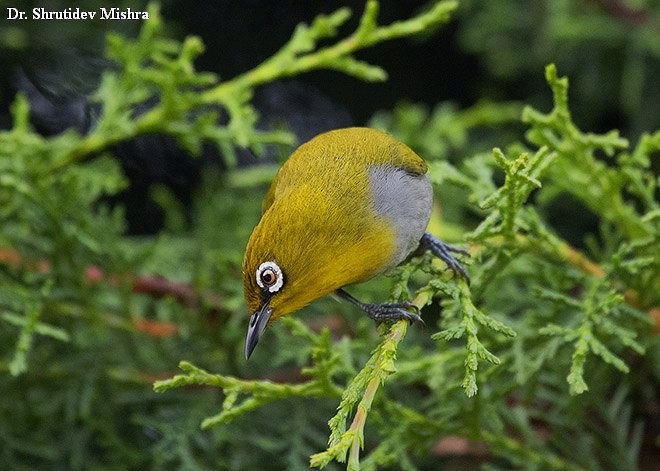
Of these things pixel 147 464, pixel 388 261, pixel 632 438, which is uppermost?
pixel 388 261

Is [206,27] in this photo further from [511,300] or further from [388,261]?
[388,261]

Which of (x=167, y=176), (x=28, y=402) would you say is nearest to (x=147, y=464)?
(x=28, y=402)

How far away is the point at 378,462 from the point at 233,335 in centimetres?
86

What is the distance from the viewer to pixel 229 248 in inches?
138

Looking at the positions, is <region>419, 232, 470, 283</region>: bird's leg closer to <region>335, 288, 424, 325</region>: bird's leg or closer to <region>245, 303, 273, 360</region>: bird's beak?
<region>335, 288, 424, 325</region>: bird's leg

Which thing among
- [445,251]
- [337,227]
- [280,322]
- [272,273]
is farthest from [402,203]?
[280,322]

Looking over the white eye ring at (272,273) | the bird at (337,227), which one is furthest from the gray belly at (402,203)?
the white eye ring at (272,273)

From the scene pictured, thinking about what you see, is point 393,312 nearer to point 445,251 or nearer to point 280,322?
point 445,251

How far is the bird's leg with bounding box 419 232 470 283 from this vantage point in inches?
86.5

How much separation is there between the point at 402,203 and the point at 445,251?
0.16 m

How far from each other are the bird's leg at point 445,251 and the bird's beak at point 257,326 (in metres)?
0.46

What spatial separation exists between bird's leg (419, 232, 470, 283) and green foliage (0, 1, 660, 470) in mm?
31

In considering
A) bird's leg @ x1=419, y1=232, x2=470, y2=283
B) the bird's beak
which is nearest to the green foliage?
bird's leg @ x1=419, y1=232, x2=470, y2=283

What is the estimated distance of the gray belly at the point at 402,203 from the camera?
2258 millimetres
